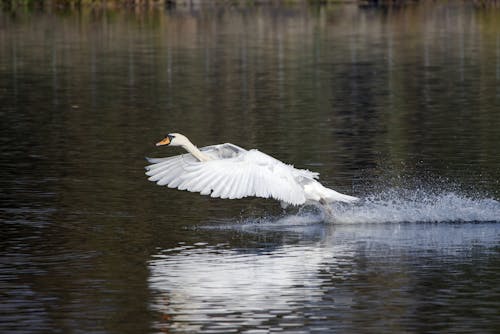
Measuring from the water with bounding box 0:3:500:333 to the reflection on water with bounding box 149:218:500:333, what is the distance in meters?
0.04

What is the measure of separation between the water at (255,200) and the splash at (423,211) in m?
0.03

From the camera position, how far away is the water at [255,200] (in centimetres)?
1491

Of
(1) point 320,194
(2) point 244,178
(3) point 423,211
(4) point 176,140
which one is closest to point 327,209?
(1) point 320,194

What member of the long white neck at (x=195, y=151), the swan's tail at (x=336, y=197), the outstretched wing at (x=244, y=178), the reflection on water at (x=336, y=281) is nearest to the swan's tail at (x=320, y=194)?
the swan's tail at (x=336, y=197)

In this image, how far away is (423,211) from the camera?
20.6 meters

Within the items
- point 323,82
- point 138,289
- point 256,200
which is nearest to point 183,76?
point 323,82

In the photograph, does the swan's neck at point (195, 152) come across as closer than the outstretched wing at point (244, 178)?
No

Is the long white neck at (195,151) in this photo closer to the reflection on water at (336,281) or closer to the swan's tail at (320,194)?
the reflection on water at (336,281)

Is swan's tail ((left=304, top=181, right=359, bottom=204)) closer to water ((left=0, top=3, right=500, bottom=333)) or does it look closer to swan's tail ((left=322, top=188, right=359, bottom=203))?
swan's tail ((left=322, top=188, right=359, bottom=203))

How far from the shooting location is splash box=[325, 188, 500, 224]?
2030cm

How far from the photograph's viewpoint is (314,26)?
6862 cm

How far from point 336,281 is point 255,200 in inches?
260

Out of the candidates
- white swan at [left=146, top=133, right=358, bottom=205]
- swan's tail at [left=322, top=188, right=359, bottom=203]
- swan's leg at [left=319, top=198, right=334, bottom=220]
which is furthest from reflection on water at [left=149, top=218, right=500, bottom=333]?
white swan at [left=146, top=133, right=358, bottom=205]

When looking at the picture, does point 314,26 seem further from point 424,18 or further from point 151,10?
point 151,10
